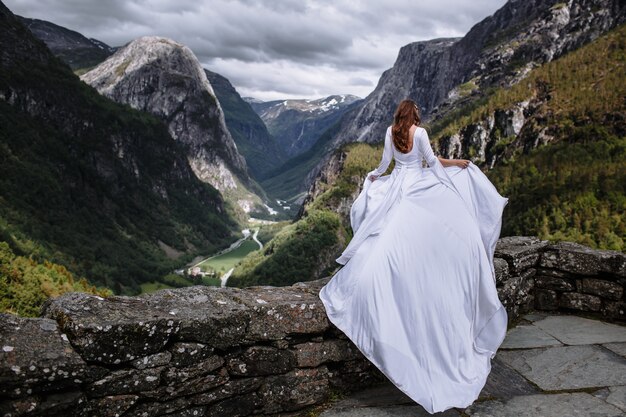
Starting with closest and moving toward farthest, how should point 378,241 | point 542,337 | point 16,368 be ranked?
1. point 16,368
2. point 378,241
3. point 542,337

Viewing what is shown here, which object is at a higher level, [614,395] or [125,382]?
[125,382]

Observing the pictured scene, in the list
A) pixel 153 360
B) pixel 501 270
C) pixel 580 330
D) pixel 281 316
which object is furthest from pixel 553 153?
pixel 153 360

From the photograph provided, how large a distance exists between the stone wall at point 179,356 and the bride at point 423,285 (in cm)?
65

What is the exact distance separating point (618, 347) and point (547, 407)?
120 inches

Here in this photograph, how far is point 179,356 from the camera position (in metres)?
4.98

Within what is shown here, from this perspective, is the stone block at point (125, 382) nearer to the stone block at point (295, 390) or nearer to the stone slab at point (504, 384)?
the stone block at point (295, 390)

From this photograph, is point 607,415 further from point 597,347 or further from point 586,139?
point 586,139

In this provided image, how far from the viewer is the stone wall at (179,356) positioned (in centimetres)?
430

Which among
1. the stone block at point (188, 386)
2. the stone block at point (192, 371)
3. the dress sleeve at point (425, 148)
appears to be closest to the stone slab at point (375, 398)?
the stone block at point (188, 386)

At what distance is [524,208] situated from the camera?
116 m

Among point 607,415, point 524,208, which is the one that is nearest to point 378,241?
point 607,415

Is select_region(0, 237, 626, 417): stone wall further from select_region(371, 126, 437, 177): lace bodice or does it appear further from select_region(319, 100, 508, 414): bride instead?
select_region(371, 126, 437, 177): lace bodice

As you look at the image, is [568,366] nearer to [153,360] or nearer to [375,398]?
[375,398]

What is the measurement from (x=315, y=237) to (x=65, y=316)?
599 ft
